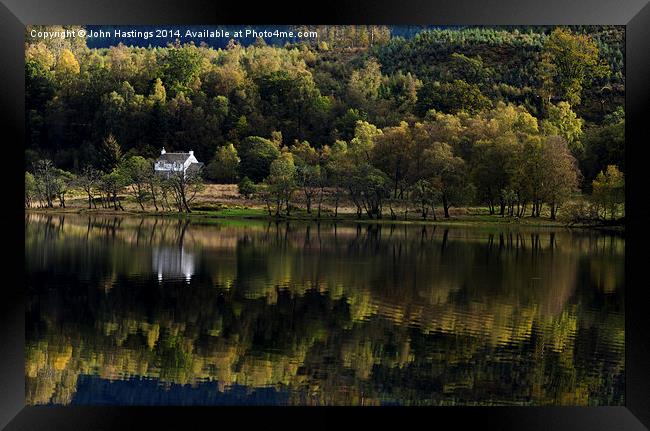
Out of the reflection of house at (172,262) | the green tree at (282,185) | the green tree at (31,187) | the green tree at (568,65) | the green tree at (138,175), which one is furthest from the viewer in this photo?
the green tree at (138,175)

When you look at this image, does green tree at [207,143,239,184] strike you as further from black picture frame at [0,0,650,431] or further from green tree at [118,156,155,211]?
black picture frame at [0,0,650,431]

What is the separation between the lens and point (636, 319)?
22.6 feet

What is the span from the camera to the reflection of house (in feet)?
47.4

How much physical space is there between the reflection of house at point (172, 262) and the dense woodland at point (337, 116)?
219cm

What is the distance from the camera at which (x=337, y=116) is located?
746 inches

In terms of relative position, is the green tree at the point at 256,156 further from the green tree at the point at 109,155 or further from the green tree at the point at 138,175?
the green tree at the point at 109,155

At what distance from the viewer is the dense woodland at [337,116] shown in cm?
1797

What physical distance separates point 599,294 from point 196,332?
578cm

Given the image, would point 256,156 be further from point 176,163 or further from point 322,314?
point 322,314

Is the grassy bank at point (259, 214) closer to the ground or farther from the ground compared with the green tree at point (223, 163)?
closer to the ground

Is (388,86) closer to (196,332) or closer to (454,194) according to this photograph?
(454,194)

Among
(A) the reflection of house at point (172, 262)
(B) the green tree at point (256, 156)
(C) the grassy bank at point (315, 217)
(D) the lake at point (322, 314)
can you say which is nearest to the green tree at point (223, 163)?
(B) the green tree at point (256, 156)
